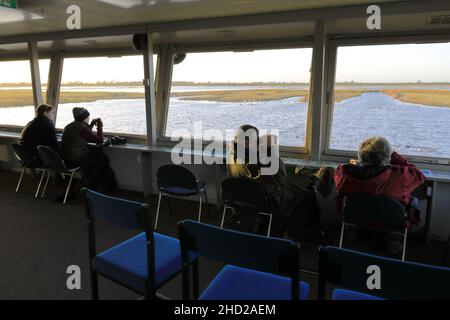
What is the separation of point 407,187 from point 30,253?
10.6 feet

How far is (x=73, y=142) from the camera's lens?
434 cm

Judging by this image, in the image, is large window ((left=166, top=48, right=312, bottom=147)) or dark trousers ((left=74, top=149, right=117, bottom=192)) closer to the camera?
large window ((left=166, top=48, right=312, bottom=147))

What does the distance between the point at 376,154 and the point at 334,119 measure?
129cm

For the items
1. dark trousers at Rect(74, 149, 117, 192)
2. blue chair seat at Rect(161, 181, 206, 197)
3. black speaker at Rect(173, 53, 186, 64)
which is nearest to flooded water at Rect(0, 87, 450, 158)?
black speaker at Rect(173, 53, 186, 64)

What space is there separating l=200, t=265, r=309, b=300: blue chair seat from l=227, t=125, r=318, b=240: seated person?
1.32 metres

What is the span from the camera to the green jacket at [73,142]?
170 inches

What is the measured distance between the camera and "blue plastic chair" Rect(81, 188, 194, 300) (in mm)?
1695

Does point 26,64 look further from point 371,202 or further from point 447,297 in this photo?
point 447,297

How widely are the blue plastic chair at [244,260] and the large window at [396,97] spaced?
2595 mm

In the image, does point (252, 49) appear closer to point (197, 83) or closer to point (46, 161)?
point (197, 83)

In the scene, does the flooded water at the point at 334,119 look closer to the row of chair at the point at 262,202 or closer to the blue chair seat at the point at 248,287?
the row of chair at the point at 262,202

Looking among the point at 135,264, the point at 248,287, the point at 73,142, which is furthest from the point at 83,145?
the point at 248,287

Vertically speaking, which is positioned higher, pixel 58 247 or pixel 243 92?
pixel 243 92

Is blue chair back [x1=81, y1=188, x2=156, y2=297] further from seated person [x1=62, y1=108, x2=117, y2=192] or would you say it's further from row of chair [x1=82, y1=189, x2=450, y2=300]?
seated person [x1=62, y1=108, x2=117, y2=192]
